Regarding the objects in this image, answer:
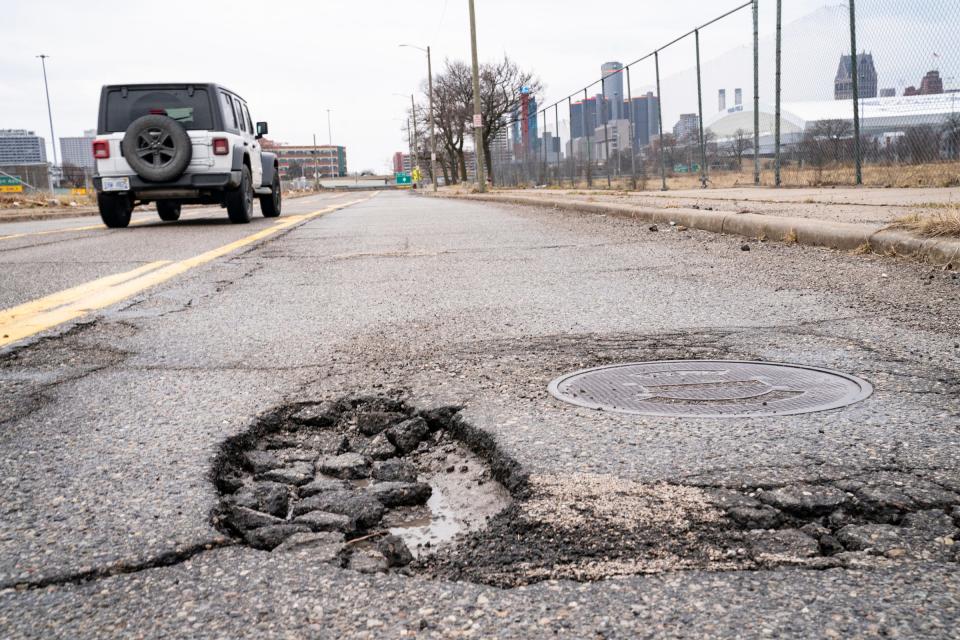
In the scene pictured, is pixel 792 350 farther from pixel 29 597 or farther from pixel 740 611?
pixel 29 597

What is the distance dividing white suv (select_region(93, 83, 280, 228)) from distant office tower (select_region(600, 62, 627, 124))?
12666 mm

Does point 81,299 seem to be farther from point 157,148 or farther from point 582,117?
point 582,117

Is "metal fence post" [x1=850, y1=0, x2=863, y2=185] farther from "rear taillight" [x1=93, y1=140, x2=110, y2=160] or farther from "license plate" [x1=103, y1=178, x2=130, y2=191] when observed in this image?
"rear taillight" [x1=93, y1=140, x2=110, y2=160]

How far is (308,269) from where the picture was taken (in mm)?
6734

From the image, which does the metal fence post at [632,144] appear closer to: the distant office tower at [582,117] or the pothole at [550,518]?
the distant office tower at [582,117]

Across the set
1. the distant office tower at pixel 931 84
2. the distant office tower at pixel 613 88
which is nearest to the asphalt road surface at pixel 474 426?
the distant office tower at pixel 931 84

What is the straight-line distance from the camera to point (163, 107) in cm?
1211

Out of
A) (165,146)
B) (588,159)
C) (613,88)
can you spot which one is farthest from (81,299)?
(588,159)

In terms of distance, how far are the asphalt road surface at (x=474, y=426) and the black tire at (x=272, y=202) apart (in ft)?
28.9

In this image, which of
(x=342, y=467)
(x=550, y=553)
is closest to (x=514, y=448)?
(x=342, y=467)

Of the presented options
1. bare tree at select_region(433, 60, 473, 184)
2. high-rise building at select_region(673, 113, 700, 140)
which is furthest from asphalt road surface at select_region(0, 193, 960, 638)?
bare tree at select_region(433, 60, 473, 184)

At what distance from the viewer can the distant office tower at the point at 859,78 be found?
13.8 m

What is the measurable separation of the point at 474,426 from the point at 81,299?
3.47 metres

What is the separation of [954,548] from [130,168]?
12.0 metres
